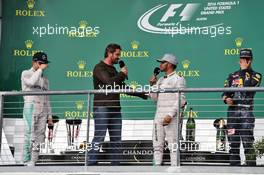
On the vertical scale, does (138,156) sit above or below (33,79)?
below

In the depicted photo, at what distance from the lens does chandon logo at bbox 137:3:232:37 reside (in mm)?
11156

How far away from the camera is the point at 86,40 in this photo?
37.9 ft

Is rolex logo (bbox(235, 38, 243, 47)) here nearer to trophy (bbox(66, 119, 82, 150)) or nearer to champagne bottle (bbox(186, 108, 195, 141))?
champagne bottle (bbox(186, 108, 195, 141))

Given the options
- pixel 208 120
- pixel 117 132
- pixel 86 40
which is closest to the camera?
pixel 117 132

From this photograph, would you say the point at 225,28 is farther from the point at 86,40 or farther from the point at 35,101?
the point at 35,101

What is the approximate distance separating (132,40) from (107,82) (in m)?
2.66

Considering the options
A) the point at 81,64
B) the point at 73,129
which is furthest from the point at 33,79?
the point at 81,64

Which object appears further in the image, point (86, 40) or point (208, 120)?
point (86, 40)

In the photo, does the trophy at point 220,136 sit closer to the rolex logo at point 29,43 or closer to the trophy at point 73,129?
the trophy at point 73,129

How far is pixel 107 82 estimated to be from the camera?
8.83 metres

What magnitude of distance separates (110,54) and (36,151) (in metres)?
1.48

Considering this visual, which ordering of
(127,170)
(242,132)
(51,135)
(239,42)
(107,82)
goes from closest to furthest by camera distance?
1. (127,170)
2. (242,132)
3. (107,82)
4. (51,135)
5. (239,42)

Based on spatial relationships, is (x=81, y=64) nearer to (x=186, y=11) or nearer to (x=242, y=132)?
Result: (x=186, y=11)

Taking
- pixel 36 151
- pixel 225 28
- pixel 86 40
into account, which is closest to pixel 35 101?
pixel 36 151
